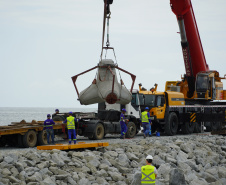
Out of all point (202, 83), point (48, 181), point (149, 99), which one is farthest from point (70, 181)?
point (202, 83)

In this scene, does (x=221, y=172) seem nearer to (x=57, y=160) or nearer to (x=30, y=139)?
(x=57, y=160)

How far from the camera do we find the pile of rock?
13.7 meters

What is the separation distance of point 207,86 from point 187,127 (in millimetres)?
3042

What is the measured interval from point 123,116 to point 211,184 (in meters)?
8.84

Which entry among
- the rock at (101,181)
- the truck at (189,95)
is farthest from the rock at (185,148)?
the rock at (101,181)

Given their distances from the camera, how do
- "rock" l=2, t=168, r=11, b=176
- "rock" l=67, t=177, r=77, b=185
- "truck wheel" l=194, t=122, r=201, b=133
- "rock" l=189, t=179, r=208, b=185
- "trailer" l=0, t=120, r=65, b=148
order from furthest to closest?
"truck wheel" l=194, t=122, r=201, b=133 → "trailer" l=0, t=120, r=65, b=148 → "rock" l=189, t=179, r=208, b=185 → "rock" l=67, t=177, r=77, b=185 → "rock" l=2, t=168, r=11, b=176

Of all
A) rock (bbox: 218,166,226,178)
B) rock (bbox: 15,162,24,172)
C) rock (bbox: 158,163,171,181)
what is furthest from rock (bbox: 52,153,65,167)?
rock (bbox: 218,166,226,178)

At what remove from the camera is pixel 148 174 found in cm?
1033

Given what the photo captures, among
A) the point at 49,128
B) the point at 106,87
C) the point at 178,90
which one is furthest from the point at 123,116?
the point at 178,90

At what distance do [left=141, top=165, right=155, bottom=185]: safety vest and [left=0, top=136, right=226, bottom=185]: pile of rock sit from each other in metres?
0.99

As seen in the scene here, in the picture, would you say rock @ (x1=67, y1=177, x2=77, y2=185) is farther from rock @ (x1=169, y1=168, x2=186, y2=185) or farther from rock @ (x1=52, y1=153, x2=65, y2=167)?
rock @ (x1=169, y1=168, x2=186, y2=185)

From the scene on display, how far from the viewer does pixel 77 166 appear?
1508 cm

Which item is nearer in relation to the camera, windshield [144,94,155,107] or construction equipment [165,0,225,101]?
windshield [144,94,155,107]

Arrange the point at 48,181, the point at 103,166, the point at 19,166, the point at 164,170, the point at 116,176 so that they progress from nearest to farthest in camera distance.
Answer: the point at 48,181 → the point at 19,166 → the point at 116,176 → the point at 103,166 → the point at 164,170
